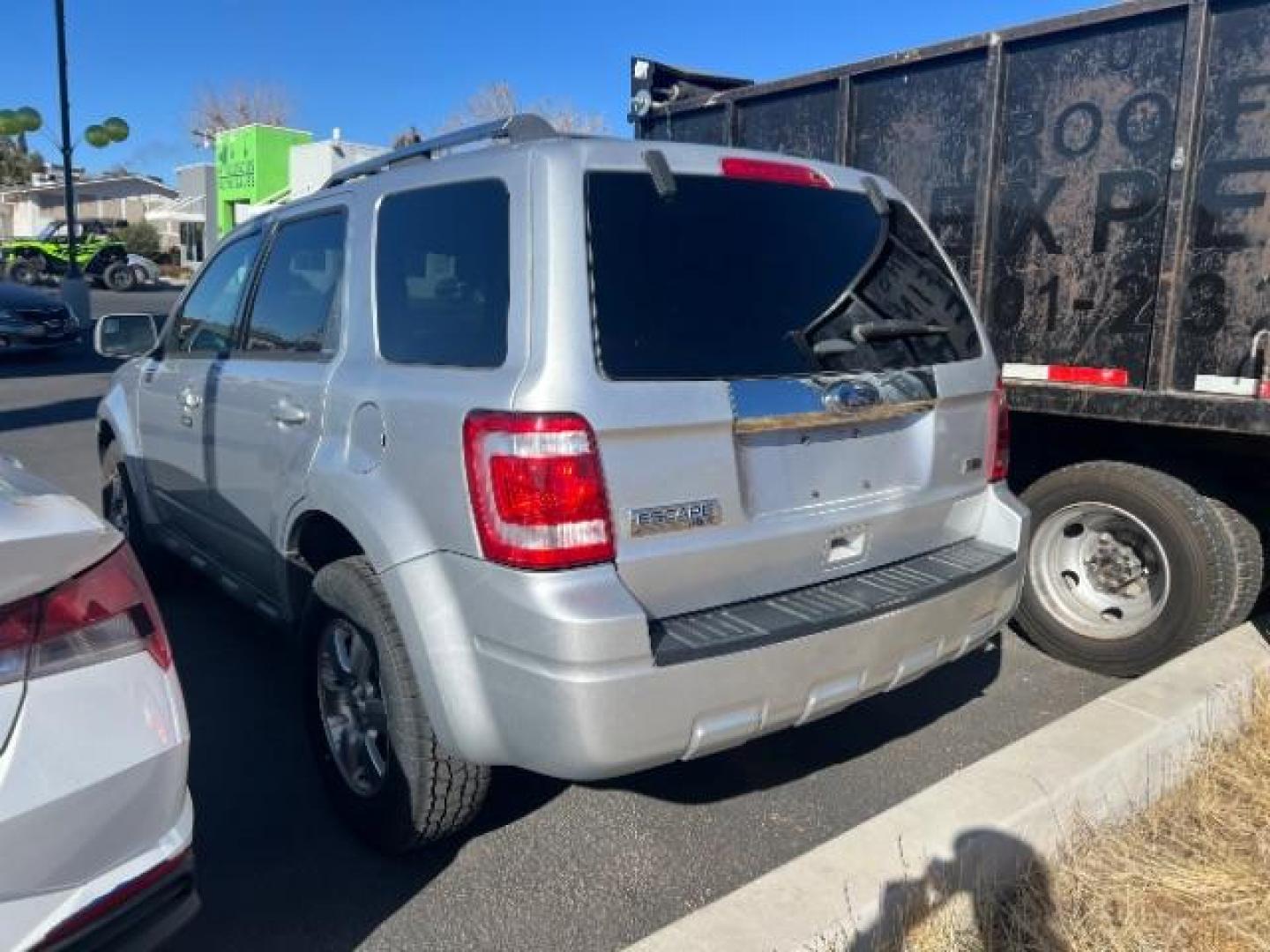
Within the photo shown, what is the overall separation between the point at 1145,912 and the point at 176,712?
226cm

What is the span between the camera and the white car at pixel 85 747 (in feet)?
5.60

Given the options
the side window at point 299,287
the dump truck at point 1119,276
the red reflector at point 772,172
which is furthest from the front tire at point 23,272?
the red reflector at point 772,172

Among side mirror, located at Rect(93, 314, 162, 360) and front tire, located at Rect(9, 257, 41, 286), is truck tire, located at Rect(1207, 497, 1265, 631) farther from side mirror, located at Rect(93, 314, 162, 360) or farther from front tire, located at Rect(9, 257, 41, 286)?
front tire, located at Rect(9, 257, 41, 286)

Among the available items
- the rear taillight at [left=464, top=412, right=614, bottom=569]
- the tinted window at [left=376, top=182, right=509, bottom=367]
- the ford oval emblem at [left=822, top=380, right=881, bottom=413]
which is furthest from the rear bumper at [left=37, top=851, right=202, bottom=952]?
the ford oval emblem at [left=822, top=380, right=881, bottom=413]

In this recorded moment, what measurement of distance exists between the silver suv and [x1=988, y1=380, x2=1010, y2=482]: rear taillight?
0.01m

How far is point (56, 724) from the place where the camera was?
1.75 metres

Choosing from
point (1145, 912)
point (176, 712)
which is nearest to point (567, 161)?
point (176, 712)

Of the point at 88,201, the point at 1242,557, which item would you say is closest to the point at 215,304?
the point at 1242,557

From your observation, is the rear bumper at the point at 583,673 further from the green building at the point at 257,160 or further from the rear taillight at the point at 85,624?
the green building at the point at 257,160

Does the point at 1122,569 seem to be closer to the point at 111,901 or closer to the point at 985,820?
the point at 985,820

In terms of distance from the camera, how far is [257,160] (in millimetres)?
31641

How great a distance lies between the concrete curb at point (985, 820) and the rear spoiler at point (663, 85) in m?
4.22

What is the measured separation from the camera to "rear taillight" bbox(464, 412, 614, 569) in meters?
2.38

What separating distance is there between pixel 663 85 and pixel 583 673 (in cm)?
488
